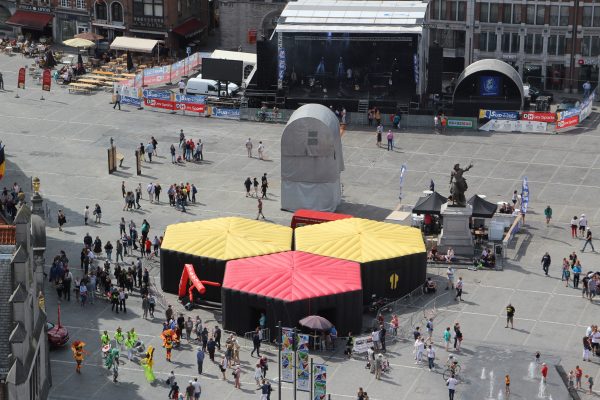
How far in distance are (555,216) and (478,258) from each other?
35.6 ft

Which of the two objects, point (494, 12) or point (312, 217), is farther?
point (494, 12)

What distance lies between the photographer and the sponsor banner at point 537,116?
131 m

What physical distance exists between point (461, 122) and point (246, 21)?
96.2 feet

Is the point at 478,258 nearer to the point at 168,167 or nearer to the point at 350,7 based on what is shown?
the point at 168,167

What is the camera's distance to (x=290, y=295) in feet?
300

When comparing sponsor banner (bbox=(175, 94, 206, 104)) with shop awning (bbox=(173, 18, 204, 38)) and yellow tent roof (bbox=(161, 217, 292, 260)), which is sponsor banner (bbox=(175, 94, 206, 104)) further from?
yellow tent roof (bbox=(161, 217, 292, 260))

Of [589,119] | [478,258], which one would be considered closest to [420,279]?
[478,258]

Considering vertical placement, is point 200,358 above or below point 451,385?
above

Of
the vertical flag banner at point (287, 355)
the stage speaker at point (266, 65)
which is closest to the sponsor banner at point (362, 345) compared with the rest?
the vertical flag banner at point (287, 355)

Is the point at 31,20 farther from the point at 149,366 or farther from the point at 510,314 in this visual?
the point at 510,314

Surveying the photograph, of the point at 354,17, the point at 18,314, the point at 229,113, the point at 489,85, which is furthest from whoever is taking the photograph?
the point at 354,17

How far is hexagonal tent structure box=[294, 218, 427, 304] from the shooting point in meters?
97.6

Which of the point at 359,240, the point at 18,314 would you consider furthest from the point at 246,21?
the point at 18,314

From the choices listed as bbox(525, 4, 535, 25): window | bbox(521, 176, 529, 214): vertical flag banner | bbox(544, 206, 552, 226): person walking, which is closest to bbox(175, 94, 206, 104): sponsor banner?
bbox(525, 4, 535, 25): window
